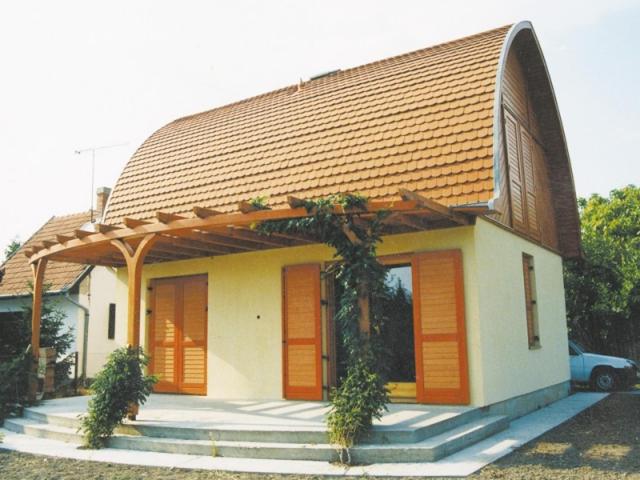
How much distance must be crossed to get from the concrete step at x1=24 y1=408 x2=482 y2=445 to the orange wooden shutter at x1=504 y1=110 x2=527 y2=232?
12.5 ft

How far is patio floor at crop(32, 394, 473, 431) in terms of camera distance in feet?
22.8

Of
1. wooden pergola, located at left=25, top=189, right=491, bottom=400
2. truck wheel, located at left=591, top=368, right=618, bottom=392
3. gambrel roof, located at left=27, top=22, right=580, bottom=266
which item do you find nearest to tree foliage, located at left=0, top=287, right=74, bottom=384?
gambrel roof, located at left=27, top=22, right=580, bottom=266

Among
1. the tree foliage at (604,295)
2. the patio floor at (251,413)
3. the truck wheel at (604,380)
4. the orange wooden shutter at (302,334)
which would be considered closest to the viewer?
the patio floor at (251,413)

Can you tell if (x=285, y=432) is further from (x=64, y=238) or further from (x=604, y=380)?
(x=604, y=380)

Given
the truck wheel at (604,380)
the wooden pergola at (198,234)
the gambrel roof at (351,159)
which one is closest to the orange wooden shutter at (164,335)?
the gambrel roof at (351,159)

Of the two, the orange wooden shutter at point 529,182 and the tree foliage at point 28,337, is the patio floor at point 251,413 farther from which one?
the orange wooden shutter at point 529,182

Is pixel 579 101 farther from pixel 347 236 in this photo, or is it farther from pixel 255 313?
pixel 255 313

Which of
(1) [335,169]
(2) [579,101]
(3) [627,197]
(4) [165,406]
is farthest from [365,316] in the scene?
(3) [627,197]

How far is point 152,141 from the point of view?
43.2ft

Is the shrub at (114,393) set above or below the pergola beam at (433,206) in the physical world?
below

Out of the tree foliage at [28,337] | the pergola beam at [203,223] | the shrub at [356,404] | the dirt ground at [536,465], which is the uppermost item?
the pergola beam at [203,223]

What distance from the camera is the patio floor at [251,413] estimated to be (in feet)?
22.8

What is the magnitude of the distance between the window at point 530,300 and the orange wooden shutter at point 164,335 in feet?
20.8

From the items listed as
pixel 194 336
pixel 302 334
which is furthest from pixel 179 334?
pixel 302 334
